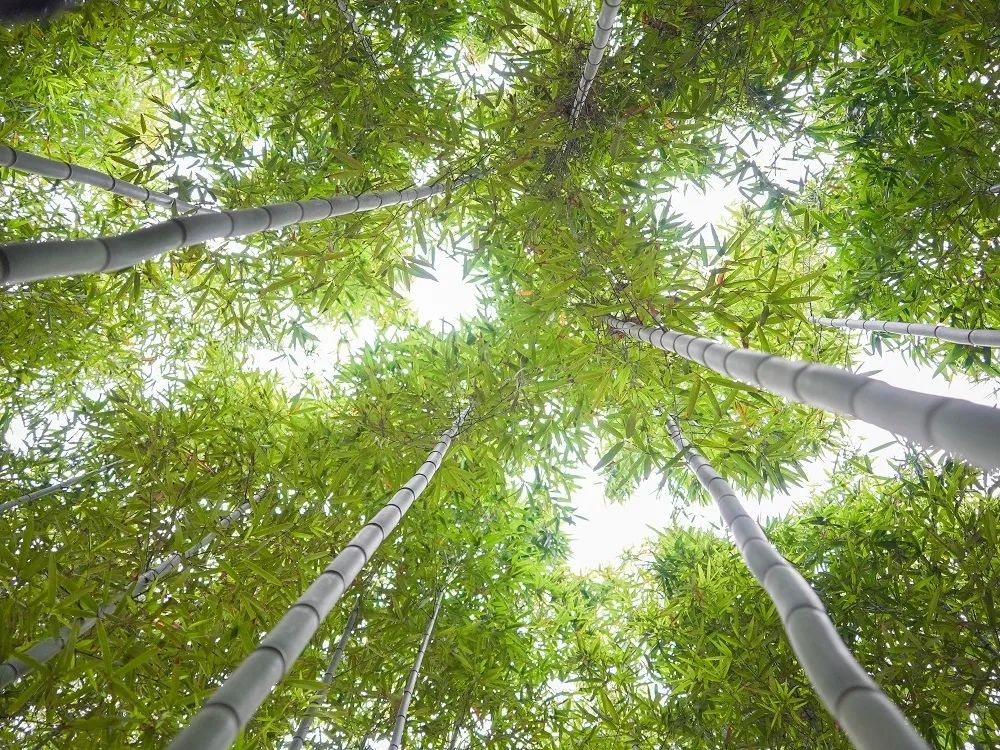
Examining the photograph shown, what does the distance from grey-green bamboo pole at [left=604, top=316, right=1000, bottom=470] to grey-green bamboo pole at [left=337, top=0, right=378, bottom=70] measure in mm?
2464

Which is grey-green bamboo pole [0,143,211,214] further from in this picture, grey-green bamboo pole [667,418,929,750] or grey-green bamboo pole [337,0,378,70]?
grey-green bamboo pole [667,418,929,750]

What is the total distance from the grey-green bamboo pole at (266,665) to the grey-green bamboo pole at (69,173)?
61.5 inches

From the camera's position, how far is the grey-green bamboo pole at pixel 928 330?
232cm

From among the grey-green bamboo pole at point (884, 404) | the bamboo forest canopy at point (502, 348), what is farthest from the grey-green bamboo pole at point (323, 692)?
the grey-green bamboo pole at point (884, 404)

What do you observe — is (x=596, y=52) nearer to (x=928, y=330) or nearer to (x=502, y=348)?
(x=502, y=348)

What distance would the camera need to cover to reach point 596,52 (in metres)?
2.14

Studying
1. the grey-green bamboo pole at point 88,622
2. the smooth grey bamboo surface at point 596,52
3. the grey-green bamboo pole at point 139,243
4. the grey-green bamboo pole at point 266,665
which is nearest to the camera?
the grey-green bamboo pole at point 266,665

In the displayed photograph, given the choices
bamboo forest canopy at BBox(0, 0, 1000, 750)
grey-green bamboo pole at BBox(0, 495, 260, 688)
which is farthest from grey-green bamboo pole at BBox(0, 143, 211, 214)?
grey-green bamboo pole at BBox(0, 495, 260, 688)

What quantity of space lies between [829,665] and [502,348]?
98.6 inches

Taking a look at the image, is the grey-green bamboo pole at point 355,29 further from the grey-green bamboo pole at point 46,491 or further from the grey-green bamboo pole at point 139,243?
the grey-green bamboo pole at point 46,491

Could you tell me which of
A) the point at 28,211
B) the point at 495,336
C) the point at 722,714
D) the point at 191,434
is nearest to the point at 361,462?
the point at 191,434

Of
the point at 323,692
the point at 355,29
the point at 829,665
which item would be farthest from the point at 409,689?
the point at 355,29

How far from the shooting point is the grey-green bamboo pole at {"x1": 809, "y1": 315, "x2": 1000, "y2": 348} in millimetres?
2319

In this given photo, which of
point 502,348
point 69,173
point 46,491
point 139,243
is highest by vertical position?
point 502,348
